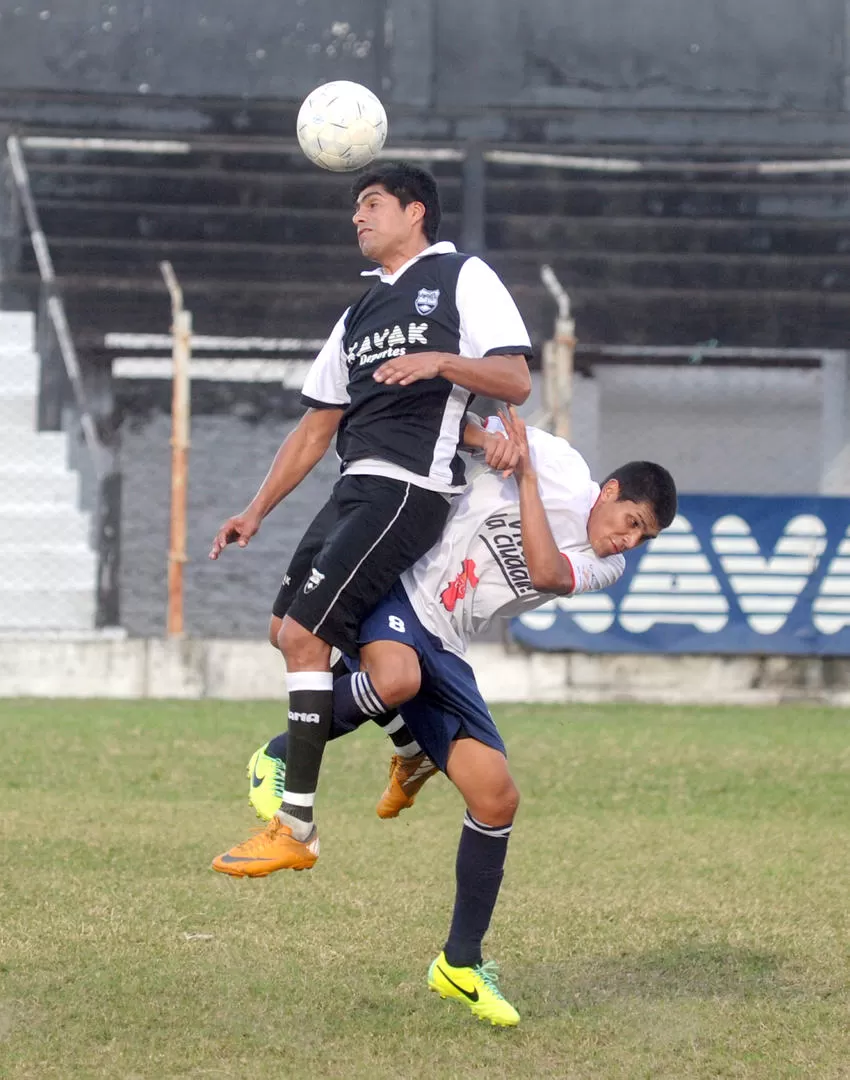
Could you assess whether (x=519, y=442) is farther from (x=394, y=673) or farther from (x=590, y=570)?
(x=394, y=673)

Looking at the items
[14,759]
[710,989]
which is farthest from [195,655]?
[710,989]

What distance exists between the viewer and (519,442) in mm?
5082

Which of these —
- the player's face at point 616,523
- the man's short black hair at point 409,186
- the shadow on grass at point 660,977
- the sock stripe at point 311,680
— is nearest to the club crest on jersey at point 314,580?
the sock stripe at point 311,680

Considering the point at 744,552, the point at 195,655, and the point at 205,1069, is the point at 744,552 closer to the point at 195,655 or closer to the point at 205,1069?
the point at 195,655

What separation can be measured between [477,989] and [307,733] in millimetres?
896

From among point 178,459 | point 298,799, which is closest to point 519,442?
point 298,799

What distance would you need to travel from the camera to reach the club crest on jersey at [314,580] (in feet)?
17.0

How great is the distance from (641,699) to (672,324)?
6220 mm

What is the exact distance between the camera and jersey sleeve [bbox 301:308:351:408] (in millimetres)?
5474

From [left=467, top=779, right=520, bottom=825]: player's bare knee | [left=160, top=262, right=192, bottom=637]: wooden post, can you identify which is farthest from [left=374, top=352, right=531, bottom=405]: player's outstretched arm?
[left=160, top=262, right=192, bottom=637]: wooden post

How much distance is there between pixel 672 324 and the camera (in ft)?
58.8

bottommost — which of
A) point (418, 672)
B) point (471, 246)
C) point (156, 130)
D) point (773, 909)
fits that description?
point (773, 909)

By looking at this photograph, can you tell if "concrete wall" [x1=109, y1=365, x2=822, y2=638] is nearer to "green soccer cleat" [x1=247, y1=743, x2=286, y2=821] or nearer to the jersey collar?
"green soccer cleat" [x1=247, y1=743, x2=286, y2=821]

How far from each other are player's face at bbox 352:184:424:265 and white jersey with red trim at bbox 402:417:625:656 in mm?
615
